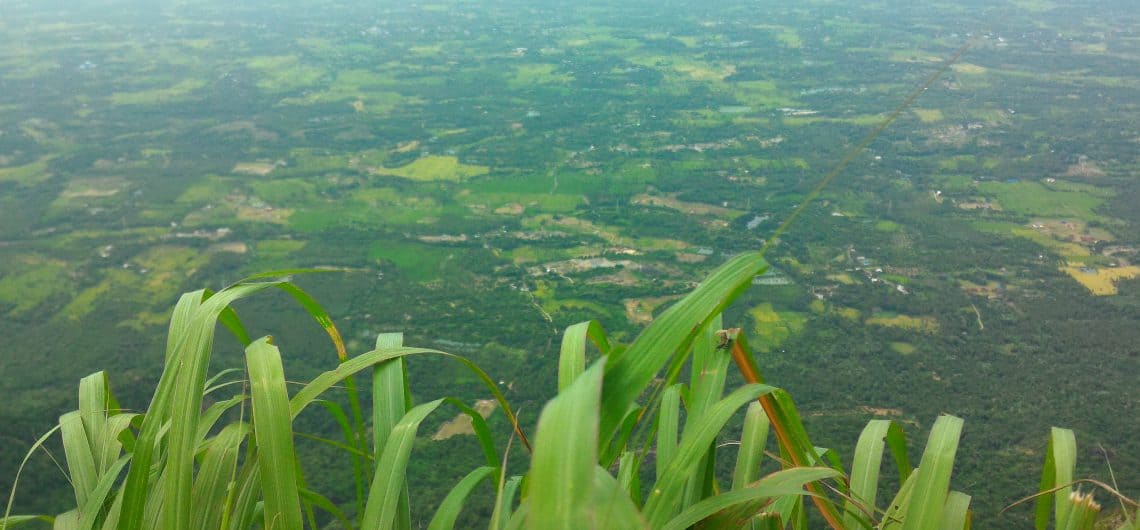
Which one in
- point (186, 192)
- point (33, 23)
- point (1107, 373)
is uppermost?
point (33, 23)

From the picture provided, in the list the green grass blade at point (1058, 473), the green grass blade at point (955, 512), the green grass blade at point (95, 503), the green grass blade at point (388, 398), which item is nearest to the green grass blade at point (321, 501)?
the green grass blade at point (388, 398)

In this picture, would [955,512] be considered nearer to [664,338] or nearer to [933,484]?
[933,484]

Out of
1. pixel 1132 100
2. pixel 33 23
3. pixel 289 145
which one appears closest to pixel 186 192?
pixel 289 145

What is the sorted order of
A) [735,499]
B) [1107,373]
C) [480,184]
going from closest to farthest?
[735,499] < [1107,373] < [480,184]

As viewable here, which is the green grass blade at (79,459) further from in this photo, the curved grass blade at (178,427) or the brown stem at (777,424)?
the brown stem at (777,424)

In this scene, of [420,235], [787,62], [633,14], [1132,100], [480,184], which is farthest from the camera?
[633,14]

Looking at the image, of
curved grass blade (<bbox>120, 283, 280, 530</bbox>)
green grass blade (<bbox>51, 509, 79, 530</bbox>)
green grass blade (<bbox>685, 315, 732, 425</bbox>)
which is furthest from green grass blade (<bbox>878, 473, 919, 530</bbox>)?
green grass blade (<bbox>51, 509, 79, 530</bbox>)

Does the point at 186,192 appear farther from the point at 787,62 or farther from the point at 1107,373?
the point at 787,62
